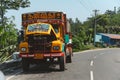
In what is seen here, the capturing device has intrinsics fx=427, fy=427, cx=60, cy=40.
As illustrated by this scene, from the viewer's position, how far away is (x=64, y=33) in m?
24.4

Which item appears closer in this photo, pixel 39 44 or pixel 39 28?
pixel 39 44

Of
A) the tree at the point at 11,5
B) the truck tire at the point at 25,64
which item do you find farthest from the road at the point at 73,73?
the tree at the point at 11,5

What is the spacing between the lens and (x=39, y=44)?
21453 millimetres

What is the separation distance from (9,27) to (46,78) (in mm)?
9570

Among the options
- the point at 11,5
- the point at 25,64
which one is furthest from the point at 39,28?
the point at 11,5

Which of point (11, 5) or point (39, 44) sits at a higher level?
point (11, 5)

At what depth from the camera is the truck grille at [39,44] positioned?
70.3 ft

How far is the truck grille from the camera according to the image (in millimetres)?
21422

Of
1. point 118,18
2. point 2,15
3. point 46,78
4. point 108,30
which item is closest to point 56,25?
point 46,78

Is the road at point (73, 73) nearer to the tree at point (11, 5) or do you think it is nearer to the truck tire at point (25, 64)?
the truck tire at point (25, 64)

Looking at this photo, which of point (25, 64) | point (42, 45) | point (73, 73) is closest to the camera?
point (73, 73)

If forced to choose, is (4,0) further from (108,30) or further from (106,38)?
(108,30)

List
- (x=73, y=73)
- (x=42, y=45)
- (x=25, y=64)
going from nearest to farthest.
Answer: (x=73, y=73), (x=42, y=45), (x=25, y=64)

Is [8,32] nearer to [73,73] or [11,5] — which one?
[73,73]
